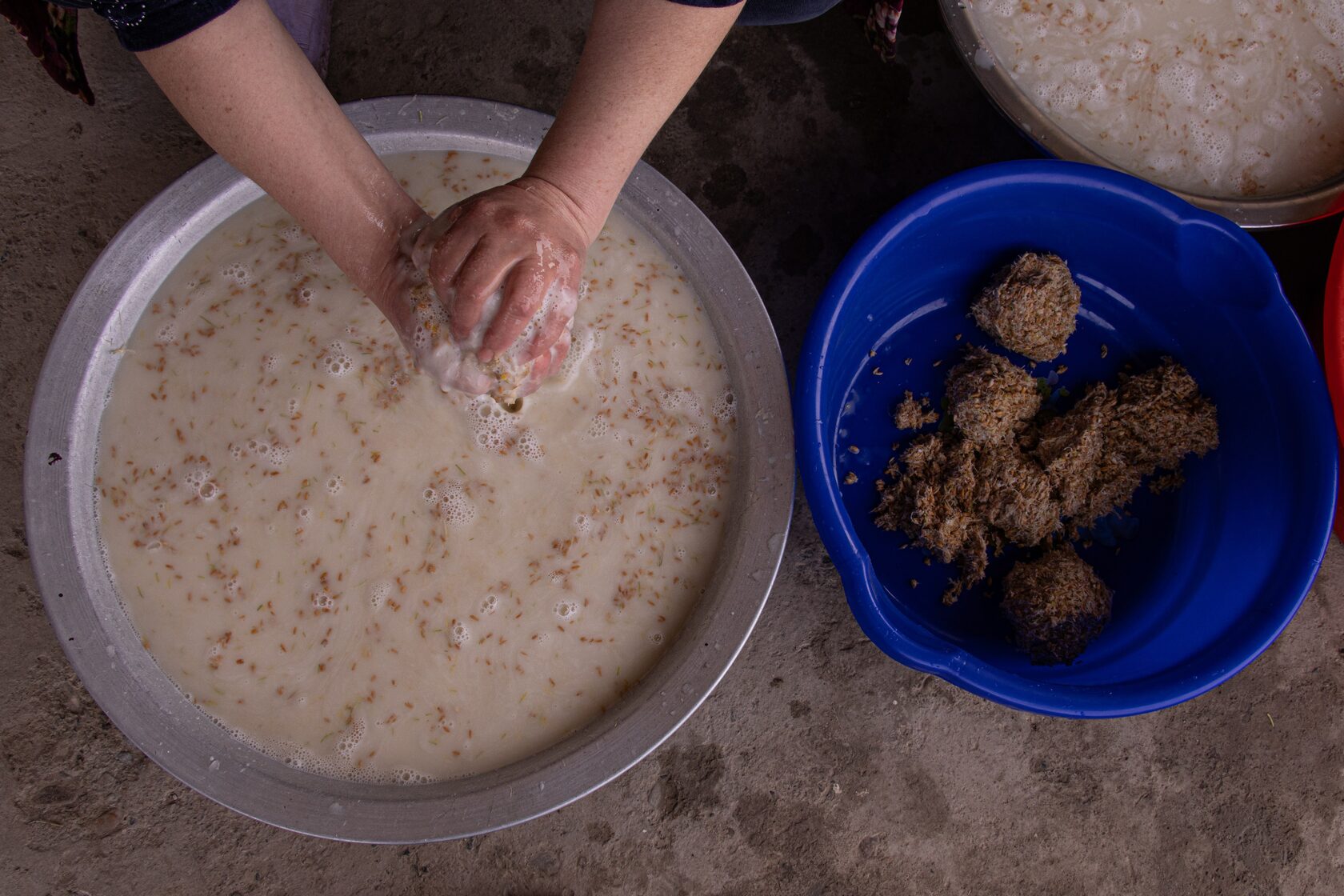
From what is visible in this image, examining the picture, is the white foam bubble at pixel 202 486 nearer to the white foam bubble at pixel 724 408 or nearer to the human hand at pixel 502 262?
the human hand at pixel 502 262

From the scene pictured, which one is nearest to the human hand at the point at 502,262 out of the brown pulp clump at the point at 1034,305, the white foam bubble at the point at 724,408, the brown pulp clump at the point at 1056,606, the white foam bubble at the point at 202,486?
the white foam bubble at the point at 724,408

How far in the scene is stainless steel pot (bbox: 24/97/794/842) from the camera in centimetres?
130

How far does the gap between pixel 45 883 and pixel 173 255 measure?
50.6 inches

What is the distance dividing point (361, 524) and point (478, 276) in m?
0.60

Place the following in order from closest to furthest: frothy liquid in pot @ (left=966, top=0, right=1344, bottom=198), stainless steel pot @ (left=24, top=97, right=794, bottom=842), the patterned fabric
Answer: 1. the patterned fabric
2. stainless steel pot @ (left=24, top=97, right=794, bottom=842)
3. frothy liquid in pot @ (left=966, top=0, right=1344, bottom=198)

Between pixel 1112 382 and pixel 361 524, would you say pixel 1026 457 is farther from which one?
pixel 361 524

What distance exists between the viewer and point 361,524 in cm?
135

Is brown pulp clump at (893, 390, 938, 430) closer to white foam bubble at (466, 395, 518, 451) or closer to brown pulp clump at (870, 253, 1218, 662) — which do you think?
brown pulp clump at (870, 253, 1218, 662)

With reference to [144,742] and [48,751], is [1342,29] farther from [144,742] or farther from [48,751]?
[48,751]

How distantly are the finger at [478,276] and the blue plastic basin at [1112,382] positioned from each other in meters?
0.54

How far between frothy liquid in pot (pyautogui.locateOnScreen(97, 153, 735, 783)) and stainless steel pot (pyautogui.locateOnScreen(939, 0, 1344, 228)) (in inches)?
32.8

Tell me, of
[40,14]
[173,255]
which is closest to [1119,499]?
[173,255]

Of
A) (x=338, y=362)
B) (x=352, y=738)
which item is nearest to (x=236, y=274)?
(x=338, y=362)

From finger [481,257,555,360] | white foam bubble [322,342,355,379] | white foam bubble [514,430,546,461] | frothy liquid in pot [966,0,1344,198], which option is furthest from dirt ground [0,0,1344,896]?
finger [481,257,555,360]
